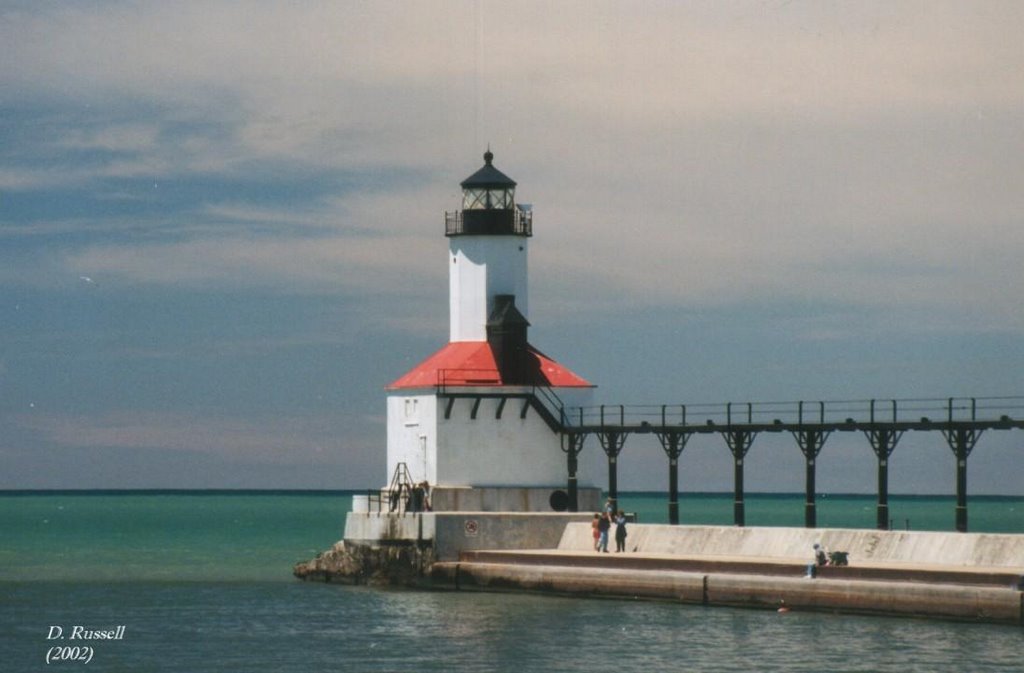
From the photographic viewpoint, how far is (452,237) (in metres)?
63.7

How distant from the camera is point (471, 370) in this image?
61.6 m

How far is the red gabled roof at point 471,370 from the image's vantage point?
6119cm

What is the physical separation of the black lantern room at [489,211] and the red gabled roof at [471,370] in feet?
11.3

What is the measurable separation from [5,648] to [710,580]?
16303 millimetres

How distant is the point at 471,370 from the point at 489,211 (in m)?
5.11

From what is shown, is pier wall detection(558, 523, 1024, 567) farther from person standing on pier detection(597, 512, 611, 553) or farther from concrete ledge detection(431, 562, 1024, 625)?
concrete ledge detection(431, 562, 1024, 625)

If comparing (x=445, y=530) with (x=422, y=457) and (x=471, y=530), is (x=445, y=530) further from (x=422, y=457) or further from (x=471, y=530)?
(x=422, y=457)

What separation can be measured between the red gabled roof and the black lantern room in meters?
3.45

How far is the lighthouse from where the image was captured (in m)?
60.6

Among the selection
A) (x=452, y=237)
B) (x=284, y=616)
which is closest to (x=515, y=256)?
(x=452, y=237)

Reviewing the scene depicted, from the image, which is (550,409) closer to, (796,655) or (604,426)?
(604,426)

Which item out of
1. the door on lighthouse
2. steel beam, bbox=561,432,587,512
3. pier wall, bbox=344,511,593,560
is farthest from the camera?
steel beam, bbox=561,432,587,512

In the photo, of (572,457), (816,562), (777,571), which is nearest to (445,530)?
(572,457)
